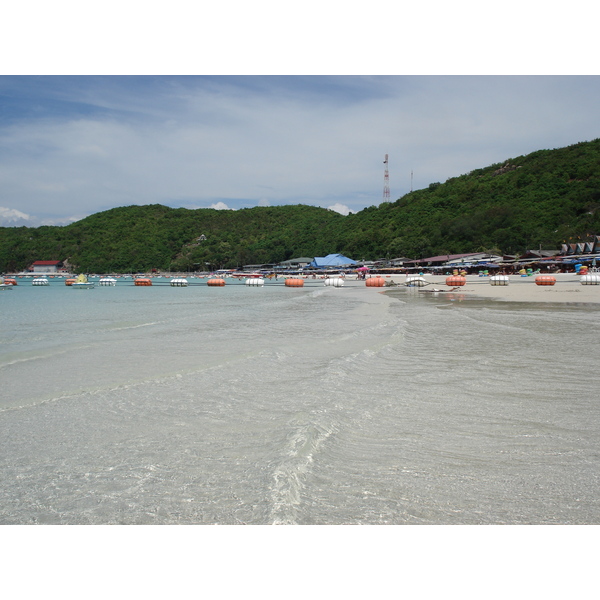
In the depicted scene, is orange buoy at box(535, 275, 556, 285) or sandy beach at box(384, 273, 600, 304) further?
orange buoy at box(535, 275, 556, 285)

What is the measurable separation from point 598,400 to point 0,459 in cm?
718

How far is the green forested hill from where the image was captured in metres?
83.2

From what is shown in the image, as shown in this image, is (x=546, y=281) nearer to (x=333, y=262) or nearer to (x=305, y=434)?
(x=305, y=434)

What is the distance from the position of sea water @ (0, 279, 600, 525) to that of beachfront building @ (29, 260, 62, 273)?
492 ft

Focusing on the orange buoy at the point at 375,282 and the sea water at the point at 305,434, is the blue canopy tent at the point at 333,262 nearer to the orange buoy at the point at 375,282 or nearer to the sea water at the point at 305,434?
the orange buoy at the point at 375,282

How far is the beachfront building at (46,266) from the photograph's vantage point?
14338 cm

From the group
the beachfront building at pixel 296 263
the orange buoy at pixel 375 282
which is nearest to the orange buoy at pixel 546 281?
the orange buoy at pixel 375 282

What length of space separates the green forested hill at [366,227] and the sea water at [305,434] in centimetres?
7575

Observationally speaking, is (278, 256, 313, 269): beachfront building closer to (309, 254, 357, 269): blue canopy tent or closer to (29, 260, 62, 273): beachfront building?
(309, 254, 357, 269): blue canopy tent

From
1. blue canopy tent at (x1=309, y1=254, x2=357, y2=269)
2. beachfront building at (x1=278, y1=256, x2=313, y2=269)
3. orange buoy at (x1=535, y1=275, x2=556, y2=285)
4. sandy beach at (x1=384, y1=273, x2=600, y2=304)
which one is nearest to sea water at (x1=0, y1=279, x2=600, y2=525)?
sandy beach at (x1=384, y1=273, x2=600, y2=304)

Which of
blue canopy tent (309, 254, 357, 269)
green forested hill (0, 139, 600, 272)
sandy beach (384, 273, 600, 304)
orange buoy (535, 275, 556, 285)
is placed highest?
green forested hill (0, 139, 600, 272)

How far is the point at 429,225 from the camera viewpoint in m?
104

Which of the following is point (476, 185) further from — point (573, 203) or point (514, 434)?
point (514, 434)

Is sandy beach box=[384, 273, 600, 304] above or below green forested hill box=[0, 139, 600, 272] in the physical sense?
below
